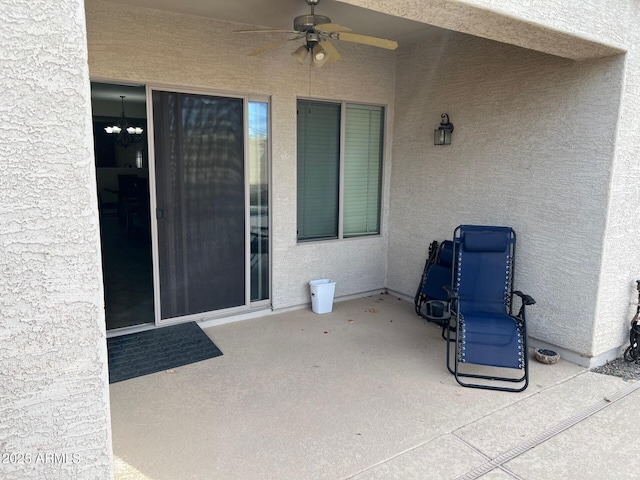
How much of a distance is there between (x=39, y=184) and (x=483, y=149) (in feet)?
13.7

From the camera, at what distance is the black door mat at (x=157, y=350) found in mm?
3666

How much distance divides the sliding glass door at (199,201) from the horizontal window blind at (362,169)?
1428 mm

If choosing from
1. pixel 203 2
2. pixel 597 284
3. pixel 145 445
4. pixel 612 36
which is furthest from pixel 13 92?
pixel 597 284

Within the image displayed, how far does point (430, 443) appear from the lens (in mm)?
2723

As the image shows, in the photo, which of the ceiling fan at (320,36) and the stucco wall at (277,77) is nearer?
the ceiling fan at (320,36)

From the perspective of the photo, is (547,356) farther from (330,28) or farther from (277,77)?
(277,77)

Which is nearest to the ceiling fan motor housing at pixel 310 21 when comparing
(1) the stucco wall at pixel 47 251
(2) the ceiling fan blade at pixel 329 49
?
(2) the ceiling fan blade at pixel 329 49

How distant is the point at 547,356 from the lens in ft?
12.7

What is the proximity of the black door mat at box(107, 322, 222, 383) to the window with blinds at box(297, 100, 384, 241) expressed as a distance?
1705mm

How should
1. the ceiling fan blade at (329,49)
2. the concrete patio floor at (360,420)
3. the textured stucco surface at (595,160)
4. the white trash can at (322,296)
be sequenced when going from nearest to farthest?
the concrete patio floor at (360,420)
the textured stucco surface at (595,160)
the ceiling fan blade at (329,49)
the white trash can at (322,296)

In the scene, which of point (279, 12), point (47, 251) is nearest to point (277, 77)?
point (279, 12)

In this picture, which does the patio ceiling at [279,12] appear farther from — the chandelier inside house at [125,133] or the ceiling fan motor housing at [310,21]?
the chandelier inside house at [125,133]

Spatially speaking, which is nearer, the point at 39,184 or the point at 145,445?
the point at 39,184

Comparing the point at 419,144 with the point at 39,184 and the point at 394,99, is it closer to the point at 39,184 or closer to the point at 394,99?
the point at 394,99
